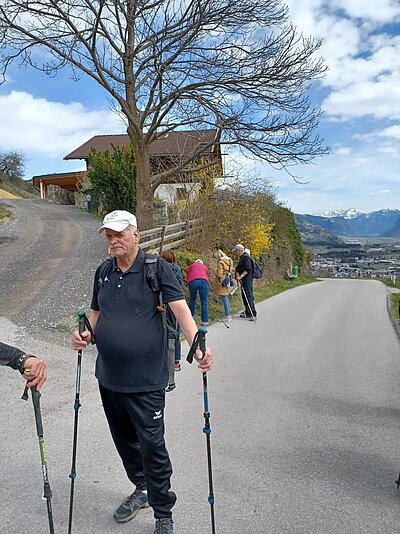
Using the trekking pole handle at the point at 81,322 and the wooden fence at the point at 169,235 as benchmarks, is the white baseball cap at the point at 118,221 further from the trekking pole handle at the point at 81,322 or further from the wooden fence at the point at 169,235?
the wooden fence at the point at 169,235

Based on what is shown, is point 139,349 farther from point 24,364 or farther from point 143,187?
point 143,187

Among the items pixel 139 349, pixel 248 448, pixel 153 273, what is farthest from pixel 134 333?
pixel 248 448

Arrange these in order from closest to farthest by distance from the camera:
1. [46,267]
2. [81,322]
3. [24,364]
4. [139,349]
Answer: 1. [24,364]
2. [139,349]
3. [81,322]
4. [46,267]

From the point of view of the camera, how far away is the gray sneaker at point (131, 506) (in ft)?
11.0

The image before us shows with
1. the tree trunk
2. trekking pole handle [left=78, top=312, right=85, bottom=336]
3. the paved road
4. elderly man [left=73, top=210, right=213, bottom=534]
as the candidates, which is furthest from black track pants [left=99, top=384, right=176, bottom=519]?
the tree trunk

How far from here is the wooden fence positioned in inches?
520

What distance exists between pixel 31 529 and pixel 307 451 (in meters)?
2.47

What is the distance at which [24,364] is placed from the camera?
272 cm

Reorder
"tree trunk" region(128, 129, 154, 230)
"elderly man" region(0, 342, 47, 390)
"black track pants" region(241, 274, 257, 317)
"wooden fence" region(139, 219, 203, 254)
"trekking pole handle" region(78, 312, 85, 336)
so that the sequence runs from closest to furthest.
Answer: "elderly man" region(0, 342, 47, 390) → "trekking pole handle" region(78, 312, 85, 336) → "black track pants" region(241, 274, 257, 317) → "wooden fence" region(139, 219, 203, 254) → "tree trunk" region(128, 129, 154, 230)

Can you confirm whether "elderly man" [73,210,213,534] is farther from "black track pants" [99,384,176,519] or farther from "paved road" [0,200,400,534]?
"paved road" [0,200,400,534]

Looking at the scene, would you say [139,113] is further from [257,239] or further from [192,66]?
[257,239]

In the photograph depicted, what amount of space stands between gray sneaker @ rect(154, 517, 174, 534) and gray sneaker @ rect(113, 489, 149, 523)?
0.96 ft

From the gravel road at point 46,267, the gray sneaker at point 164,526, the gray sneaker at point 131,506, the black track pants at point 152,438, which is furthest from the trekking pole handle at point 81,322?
the gravel road at point 46,267

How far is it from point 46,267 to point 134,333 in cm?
1143
